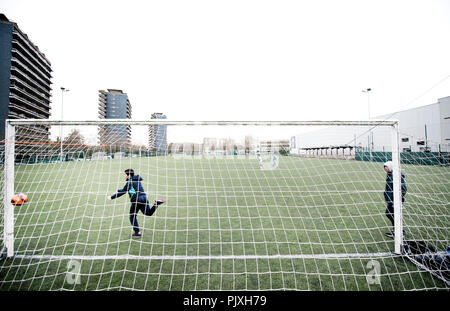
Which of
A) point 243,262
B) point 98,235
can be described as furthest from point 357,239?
point 98,235

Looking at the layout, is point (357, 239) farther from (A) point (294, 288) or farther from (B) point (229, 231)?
(B) point (229, 231)

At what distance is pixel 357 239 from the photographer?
140 inches

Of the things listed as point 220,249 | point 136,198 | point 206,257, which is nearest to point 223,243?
point 220,249

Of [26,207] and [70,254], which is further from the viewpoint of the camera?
[26,207]

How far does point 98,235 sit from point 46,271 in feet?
3.70

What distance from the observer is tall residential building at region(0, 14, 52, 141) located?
1523 inches

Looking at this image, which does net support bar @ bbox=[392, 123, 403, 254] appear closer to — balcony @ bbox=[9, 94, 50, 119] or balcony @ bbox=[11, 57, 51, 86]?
balcony @ bbox=[9, 94, 50, 119]

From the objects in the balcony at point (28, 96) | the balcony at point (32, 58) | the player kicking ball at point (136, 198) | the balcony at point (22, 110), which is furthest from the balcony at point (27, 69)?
the player kicking ball at point (136, 198)

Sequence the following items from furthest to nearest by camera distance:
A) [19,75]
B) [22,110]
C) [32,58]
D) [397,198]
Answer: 1. [32,58]
2. [22,110]
3. [19,75]
4. [397,198]

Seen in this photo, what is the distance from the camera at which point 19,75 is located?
4172 centimetres

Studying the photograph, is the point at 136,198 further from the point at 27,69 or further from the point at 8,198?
the point at 27,69

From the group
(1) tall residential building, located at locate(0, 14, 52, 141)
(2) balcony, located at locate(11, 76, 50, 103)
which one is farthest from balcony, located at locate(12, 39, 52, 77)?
(2) balcony, located at locate(11, 76, 50, 103)

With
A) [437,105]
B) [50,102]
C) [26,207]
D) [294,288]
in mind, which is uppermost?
[50,102]

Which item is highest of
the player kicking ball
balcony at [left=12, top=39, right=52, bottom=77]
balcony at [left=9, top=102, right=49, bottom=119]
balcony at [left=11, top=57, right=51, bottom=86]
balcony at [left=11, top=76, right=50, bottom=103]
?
balcony at [left=12, top=39, right=52, bottom=77]
